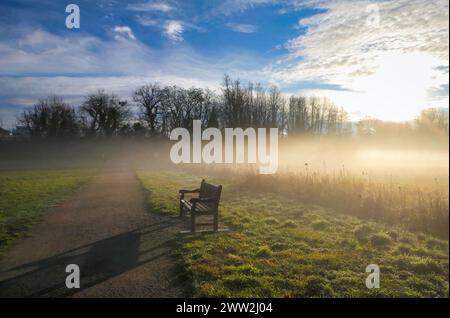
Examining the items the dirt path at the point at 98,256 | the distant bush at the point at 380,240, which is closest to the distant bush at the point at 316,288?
the dirt path at the point at 98,256

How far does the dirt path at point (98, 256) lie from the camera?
454cm

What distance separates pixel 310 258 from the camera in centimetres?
574

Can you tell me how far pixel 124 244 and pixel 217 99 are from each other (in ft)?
40.1

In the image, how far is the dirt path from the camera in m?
4.54

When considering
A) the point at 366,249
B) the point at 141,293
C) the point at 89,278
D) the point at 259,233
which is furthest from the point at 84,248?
the point at 366,249

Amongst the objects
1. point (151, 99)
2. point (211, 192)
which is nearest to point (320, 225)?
point (211, 192)

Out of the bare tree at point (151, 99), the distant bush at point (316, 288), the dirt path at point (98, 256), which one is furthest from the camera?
the bare tree at point (151, 99)

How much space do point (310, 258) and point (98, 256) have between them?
3732 mm

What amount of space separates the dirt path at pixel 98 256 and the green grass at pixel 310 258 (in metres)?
0.51

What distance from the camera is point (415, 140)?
21.2 metres

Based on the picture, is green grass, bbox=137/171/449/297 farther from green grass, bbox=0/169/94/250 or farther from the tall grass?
green grass, bbox=0/169/94/250

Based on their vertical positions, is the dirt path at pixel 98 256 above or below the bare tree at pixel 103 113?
below

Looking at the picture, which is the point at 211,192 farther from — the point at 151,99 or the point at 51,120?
the point at 51,120

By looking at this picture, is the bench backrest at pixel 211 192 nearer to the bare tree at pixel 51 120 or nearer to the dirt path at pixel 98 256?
the dirt path at pixel 98 256
